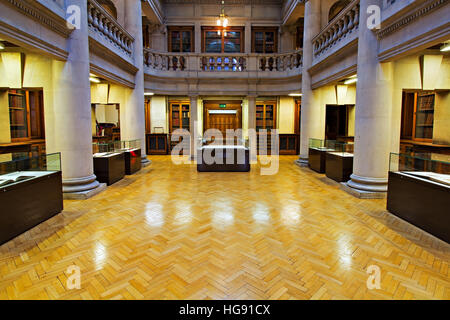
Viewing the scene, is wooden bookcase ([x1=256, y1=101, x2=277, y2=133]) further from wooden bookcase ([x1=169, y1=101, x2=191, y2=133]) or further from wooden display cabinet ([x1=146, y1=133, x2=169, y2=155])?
wooden display cabinet ([x1=146, y1=133, x2=169, y2=155])

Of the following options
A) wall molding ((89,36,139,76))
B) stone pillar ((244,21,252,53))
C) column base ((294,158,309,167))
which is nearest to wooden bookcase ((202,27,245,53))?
stone pillar ((244,21,252,53))

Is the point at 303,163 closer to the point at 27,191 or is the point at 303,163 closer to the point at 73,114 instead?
the point at 73,114

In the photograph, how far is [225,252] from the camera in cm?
310

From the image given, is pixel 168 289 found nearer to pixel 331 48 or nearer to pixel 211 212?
pixel 211 212

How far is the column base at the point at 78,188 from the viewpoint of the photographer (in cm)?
527

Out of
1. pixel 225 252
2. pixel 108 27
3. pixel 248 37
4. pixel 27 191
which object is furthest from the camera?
pixel 248 37

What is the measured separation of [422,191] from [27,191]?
18.4ft

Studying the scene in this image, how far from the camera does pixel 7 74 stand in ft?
17.2

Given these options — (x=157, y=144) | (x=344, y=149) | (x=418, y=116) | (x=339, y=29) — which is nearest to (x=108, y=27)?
(x=339, y=29)

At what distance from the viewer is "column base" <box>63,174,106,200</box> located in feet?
17.3

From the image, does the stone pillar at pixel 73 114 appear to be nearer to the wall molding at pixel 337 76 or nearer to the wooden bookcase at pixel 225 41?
the wall molding at pixel 337 76

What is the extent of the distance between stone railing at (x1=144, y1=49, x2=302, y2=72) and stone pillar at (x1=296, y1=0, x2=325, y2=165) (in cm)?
181

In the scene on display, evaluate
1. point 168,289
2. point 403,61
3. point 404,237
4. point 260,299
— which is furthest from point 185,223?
point 403,61

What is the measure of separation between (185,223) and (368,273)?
2493mm
